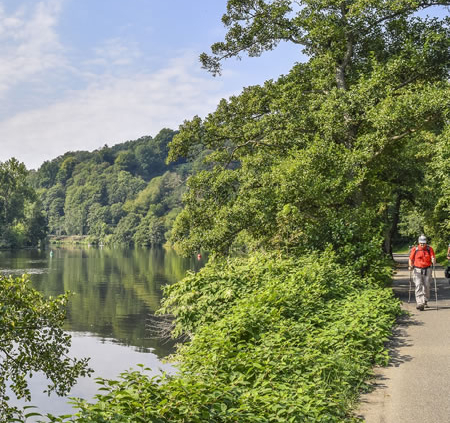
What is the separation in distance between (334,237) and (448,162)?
4464 mm

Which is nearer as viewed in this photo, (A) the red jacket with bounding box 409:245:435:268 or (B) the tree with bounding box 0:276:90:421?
(B) the tree with bounding box 0:276:90:421

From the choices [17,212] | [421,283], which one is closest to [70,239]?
[17,212]

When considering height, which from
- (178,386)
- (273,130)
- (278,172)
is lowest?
(178,386)

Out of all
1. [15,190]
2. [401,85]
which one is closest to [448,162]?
[401,85]

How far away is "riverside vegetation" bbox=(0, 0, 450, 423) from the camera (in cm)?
605

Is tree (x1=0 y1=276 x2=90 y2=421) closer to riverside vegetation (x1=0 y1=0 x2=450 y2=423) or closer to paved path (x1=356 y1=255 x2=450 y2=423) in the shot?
riverside vegetation (x1=0 y1=0 x2=450 y2=423)

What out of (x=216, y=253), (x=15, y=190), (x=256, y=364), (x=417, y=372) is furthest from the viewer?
(x=15, y=190)

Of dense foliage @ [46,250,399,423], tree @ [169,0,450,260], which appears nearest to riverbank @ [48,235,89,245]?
tree @ [169,0,450,260]

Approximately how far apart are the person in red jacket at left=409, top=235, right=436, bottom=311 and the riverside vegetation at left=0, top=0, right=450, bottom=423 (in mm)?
1018

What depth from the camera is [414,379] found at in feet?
23.4

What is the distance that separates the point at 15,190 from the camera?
106 meters

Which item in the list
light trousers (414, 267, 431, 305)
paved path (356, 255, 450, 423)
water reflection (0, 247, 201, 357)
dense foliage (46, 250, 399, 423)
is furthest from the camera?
water reflection (0, 247, 201, 357)

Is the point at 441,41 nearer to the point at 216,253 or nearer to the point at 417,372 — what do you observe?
the point at 216,253

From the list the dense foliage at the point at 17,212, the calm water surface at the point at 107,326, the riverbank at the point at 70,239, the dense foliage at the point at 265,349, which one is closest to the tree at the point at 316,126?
Answer: the dense foliage at the point at 265,349
